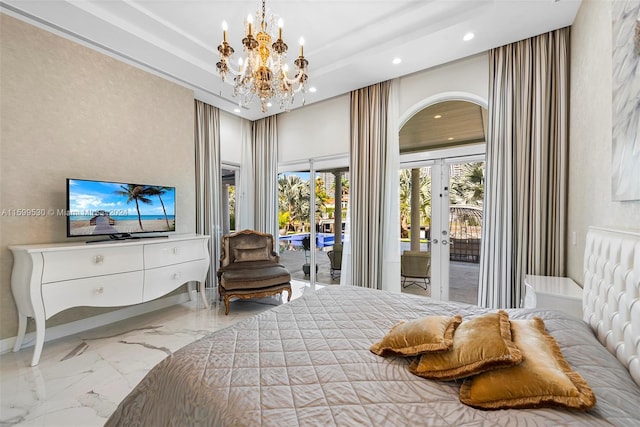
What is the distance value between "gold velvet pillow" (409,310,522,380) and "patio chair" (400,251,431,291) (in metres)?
2.46

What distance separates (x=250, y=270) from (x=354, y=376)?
2678mm

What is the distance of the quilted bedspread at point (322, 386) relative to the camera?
0.83 m

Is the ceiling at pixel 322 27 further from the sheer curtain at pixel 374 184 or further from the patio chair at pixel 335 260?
the patio chair at pixel 335 260

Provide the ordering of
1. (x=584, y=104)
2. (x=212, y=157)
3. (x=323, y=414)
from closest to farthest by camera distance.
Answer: (x=323, y=414), (x=584, y=104), (x=212, y=157)

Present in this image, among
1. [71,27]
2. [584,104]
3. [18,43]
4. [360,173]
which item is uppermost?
[71,27]

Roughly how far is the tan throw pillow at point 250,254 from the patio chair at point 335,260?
115 centimetres

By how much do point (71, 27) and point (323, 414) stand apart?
3.86m

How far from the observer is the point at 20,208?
8.21 feet

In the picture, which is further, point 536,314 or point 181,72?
point 181,72

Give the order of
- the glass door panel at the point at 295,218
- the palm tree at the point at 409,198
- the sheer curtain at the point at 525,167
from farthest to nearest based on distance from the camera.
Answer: the glass door panel at the point at 295,218
the palm tree at the point at 409,198
the sheer curtain at the point at 525,167

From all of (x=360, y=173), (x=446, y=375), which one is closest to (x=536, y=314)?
(x=446, y=375)

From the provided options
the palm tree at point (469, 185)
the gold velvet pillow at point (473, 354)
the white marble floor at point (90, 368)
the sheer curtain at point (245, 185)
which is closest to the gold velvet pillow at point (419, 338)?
the gold velvet pillow at point (473, 354)

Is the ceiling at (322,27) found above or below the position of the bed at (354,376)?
above

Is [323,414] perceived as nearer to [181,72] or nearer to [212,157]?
[181,72]
